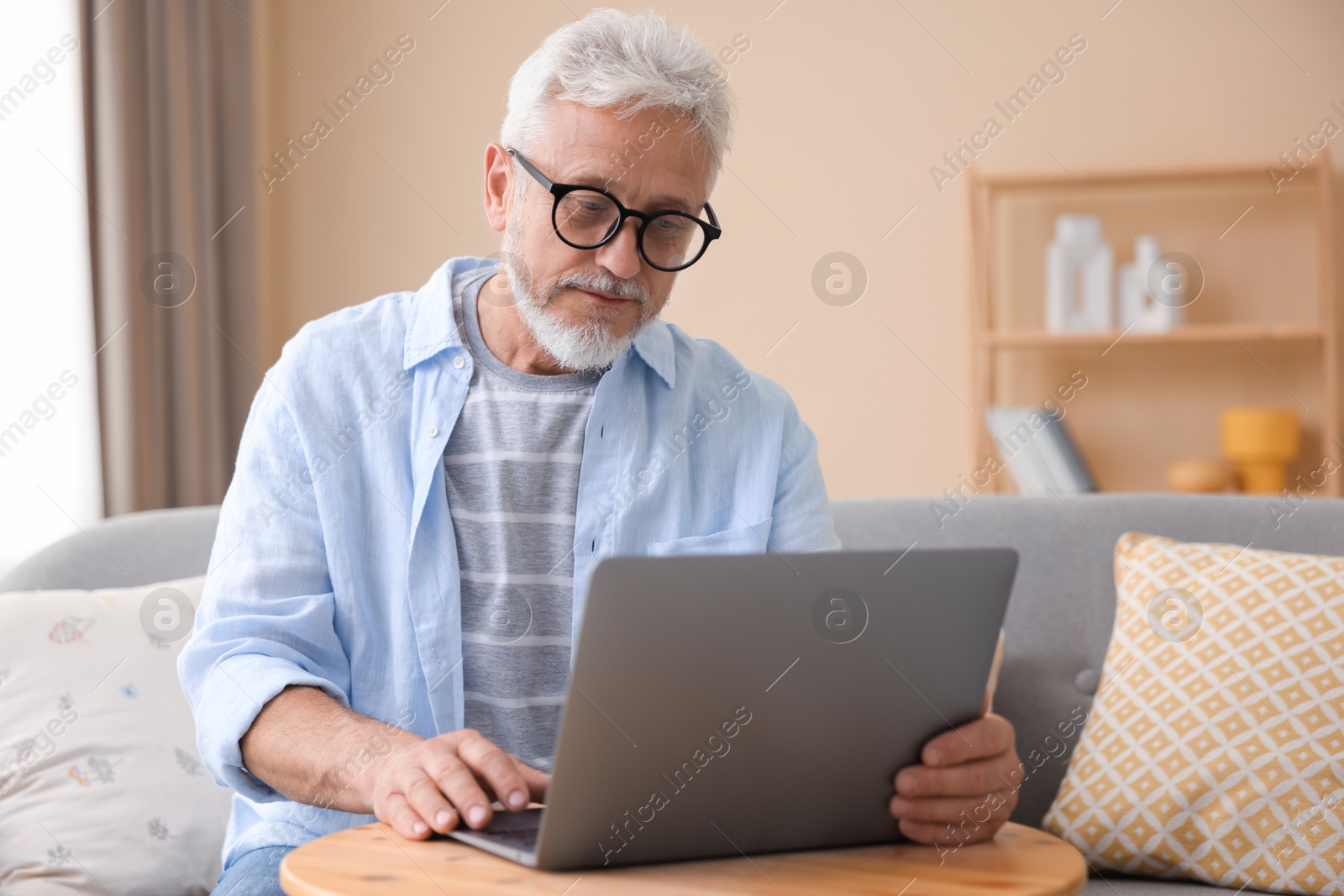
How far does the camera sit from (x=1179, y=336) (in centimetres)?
271

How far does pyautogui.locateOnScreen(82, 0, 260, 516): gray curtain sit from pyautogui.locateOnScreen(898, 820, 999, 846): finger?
2085 millimetres

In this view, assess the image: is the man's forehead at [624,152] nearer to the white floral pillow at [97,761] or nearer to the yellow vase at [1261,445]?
the white floral pillow at [97,761]

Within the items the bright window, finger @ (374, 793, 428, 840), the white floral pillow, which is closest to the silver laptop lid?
finger @ (374, 793, 428, 840)

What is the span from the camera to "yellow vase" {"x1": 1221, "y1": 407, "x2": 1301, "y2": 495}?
2709mm

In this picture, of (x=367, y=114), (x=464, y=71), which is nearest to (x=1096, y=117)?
(x=464, y=71)

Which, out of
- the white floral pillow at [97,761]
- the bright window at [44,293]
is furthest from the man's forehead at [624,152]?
the bright window at [44,293]

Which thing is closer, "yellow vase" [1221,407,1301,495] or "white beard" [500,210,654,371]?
"white beard" [500,210,654,371]

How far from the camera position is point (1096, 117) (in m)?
2.93

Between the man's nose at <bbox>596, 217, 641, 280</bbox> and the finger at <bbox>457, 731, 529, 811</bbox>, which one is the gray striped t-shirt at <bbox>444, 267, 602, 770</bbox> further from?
A: the finger at <bbox>457, 731, 529, 811</bbox>

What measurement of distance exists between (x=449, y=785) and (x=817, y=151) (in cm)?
248

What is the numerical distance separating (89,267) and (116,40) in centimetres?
46

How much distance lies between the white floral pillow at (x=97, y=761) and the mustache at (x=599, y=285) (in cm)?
73

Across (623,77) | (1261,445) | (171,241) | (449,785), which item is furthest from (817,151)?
(449,785)

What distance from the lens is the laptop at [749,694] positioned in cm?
69
